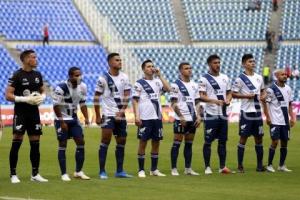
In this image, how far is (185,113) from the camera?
18.7 m

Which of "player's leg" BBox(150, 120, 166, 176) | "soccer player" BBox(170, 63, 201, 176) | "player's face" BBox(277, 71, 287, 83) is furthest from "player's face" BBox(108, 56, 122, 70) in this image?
"player's face" BBox(277, 71, 287, 83)

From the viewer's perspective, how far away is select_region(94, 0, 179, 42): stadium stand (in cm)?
5047

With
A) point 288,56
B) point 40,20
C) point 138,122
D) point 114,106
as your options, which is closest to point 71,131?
point 114,106

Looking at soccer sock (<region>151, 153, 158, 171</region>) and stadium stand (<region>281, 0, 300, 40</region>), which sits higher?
stadium stand (<region>281, 0, 300, 40</region>)

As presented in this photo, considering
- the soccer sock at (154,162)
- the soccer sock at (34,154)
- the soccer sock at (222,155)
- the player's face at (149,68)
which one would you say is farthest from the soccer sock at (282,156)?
the soccer sock at (34,154)

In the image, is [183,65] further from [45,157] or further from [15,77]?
[45,157]

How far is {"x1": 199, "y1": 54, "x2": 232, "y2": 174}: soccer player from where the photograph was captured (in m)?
18.8

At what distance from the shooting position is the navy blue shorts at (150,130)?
709 inches

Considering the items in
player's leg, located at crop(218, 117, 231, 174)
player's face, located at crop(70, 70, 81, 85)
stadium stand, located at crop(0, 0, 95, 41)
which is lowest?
player's leg, located at crop(218, 117, 231, 174)

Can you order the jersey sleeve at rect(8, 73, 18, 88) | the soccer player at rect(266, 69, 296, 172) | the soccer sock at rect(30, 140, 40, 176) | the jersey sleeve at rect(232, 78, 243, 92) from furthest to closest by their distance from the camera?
the soccer player at rect(266, 69, 296, 172), the jersey sleeve at rect(232, 78, 243, 92), the soccer sock at rect(30, 140, 40, 176), the jersey sleeve at rect(8, 73, 18, 88)

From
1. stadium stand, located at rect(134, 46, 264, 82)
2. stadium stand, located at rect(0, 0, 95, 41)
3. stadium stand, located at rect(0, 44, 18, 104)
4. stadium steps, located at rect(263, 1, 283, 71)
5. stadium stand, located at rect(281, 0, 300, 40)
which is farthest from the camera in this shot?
stadium stand, located at rect(281, 0, 300, 40)

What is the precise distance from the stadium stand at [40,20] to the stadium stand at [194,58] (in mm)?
3697

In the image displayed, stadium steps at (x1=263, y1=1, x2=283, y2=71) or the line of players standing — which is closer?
the line of players standing

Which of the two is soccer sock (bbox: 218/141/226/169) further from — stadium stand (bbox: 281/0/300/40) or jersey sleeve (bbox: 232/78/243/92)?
stadium stand (bbox: 281/0/300/40)
